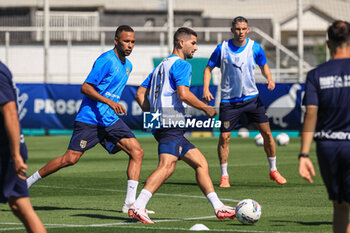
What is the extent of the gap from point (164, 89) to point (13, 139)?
3393mm

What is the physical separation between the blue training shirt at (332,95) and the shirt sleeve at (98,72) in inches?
166

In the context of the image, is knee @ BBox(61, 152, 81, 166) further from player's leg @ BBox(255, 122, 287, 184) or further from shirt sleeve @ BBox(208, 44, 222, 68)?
player's leg @ BBox(255, 122, 287, 184)

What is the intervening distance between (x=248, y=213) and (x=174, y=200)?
252 cm

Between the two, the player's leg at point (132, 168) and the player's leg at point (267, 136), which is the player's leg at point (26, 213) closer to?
the player's leg at point (132, 168)

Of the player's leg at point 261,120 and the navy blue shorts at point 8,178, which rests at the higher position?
the navy blue shorts at point 8,178

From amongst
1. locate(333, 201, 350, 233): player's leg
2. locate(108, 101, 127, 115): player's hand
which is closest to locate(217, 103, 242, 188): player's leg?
locate(108, 101, 127, 115): player's hand

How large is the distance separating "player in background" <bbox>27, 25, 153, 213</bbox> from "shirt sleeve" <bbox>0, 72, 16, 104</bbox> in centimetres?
388

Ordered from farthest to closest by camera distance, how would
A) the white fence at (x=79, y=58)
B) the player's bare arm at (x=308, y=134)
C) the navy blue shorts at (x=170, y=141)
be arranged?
the white fence at (x=79, y=58) < the navy blue shorts at (x=170, y=141) < the player's bare arm at (x=308, y=134)

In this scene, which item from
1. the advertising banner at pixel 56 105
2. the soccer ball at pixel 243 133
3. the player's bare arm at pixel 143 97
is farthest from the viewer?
the soccer ball at pixel 243 133

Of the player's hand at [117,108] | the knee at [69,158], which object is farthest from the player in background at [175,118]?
the knee at [69,158]

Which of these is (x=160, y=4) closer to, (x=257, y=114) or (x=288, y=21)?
(x=288, y=21)

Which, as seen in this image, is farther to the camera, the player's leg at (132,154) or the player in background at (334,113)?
the player's leg at (132,154)

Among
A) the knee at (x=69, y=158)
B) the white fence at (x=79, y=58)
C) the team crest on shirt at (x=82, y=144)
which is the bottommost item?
the white fence at (x=79, y=58)

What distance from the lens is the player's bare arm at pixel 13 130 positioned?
247 inches
